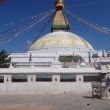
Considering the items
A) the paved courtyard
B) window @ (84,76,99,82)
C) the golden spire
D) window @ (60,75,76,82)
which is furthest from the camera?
the golden spire

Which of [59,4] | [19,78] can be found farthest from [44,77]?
[59,4]

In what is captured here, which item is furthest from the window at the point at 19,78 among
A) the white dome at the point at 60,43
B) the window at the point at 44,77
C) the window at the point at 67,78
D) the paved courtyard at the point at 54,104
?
the white dome at the point at 60,43

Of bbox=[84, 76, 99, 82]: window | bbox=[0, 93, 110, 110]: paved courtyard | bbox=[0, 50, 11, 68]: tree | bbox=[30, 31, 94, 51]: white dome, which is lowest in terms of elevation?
bbox=[0, 93, 110, 110]: paved courtyard

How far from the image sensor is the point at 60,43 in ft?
182

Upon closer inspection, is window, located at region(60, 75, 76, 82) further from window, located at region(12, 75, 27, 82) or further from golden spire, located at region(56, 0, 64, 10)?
golden spire, located at region(56, 0, 64, 10)

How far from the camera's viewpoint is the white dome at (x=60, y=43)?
5509 cm

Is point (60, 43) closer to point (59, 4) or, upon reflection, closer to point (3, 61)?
point (59, 4)

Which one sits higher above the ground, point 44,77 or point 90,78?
point 44,77

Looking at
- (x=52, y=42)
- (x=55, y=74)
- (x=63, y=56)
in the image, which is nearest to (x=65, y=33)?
(x=52, y=42)

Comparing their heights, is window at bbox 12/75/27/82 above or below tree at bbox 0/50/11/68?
below

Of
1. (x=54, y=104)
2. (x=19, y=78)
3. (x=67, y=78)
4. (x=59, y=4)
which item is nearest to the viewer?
(x=54, y=104)

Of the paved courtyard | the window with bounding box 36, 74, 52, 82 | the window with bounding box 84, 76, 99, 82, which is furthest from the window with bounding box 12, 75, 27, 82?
the paved courtyard

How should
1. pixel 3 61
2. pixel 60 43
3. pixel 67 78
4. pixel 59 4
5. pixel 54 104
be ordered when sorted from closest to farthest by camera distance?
pixel 54 104 < pixel 67 78 < pixel 3 61 < pixel 59 4 < pixel 60 43

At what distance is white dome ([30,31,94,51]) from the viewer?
55.1 meters
